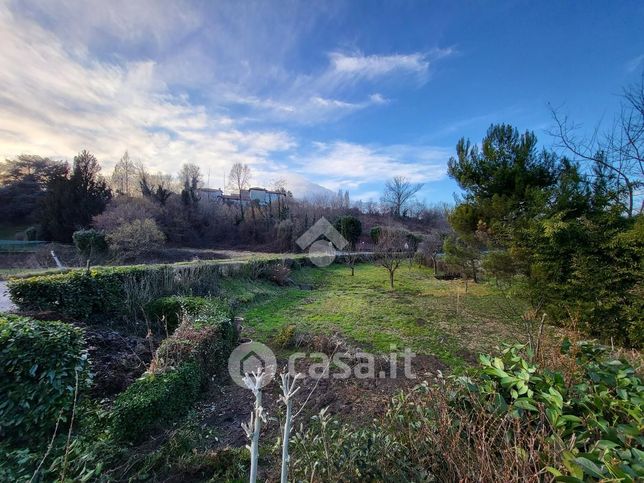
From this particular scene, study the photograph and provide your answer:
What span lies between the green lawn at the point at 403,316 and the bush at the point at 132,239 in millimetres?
7329

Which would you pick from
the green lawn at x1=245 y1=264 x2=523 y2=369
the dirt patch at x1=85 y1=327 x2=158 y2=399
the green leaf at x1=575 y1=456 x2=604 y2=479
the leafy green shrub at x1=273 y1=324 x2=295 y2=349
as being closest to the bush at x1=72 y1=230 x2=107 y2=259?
the green lawn at x1=245 y1=264 x2=523 y2=369

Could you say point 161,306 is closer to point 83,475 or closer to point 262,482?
point 83,475

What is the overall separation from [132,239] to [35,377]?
37.7 feet

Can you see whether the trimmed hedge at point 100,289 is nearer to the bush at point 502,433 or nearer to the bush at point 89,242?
the bush at point 502,433

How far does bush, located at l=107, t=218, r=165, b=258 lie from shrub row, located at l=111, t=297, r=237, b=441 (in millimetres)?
9699

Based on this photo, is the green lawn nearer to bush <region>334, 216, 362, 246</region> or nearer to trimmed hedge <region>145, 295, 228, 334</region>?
trimmed hedge <region>145, 295, 228, 334</region>

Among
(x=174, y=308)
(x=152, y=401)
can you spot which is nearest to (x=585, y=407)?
(x=152, y=401)

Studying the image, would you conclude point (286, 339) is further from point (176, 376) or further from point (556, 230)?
point (556, 230)

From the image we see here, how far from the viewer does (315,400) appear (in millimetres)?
3297

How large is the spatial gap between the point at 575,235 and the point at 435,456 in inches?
230

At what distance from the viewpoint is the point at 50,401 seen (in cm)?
240

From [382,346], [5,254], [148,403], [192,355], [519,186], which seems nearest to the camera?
[148,403]

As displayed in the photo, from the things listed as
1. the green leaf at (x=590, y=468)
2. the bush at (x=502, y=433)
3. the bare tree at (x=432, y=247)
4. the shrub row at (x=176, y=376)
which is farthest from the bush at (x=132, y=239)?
the green leaf at (x=590, y=468)

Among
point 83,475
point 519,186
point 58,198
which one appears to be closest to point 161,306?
point 83,475
